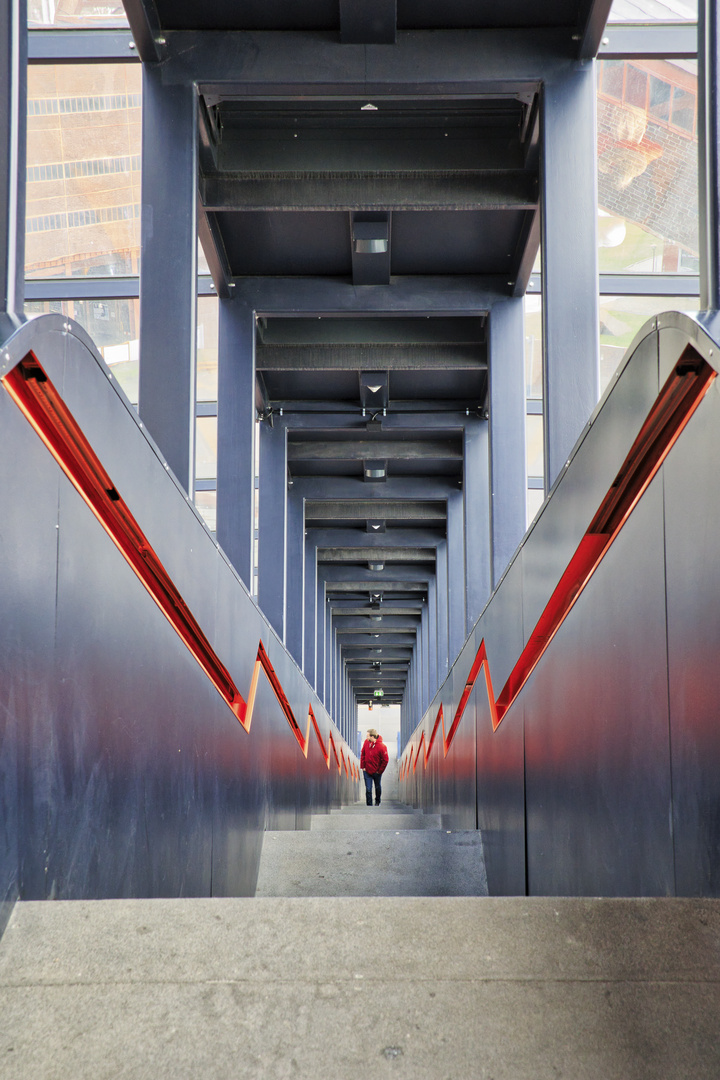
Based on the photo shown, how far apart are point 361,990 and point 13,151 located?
1.84 m

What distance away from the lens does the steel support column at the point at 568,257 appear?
19.4 feet

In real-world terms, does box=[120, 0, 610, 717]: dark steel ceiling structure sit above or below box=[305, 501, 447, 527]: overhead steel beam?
above

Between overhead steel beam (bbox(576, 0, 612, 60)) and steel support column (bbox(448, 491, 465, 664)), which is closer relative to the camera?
overhead steel beam (bbox(576, 0, 612, 60))

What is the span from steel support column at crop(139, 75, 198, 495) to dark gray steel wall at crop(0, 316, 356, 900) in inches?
58.7

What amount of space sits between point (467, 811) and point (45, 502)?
493cm

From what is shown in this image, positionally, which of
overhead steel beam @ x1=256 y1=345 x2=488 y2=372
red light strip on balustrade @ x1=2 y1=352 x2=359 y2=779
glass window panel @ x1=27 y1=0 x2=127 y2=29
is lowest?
red light strip on balustrade @ x1=2 y1=352 x2=359 y2=779

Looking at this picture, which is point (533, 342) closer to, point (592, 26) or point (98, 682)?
point (592, 26)

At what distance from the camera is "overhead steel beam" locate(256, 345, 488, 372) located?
32.7 feet

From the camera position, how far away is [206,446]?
14008 mm

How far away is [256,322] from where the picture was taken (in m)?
9.21

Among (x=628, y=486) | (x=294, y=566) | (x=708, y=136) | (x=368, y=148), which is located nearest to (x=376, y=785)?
(x=294, y=566)

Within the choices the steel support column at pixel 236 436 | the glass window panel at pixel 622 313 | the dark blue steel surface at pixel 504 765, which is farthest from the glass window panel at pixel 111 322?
the dark blue steel surface at pixel 504 765

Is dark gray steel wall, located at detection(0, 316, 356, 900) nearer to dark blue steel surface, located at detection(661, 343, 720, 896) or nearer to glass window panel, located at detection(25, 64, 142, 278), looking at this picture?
dark blue steel surface, located at detection(661, 343, 720, 896)

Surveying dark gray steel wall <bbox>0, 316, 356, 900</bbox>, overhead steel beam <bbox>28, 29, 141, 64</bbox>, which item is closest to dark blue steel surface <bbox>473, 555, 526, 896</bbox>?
dark gray steel wall <bbox>0, 316, 356, 900</bbox>
